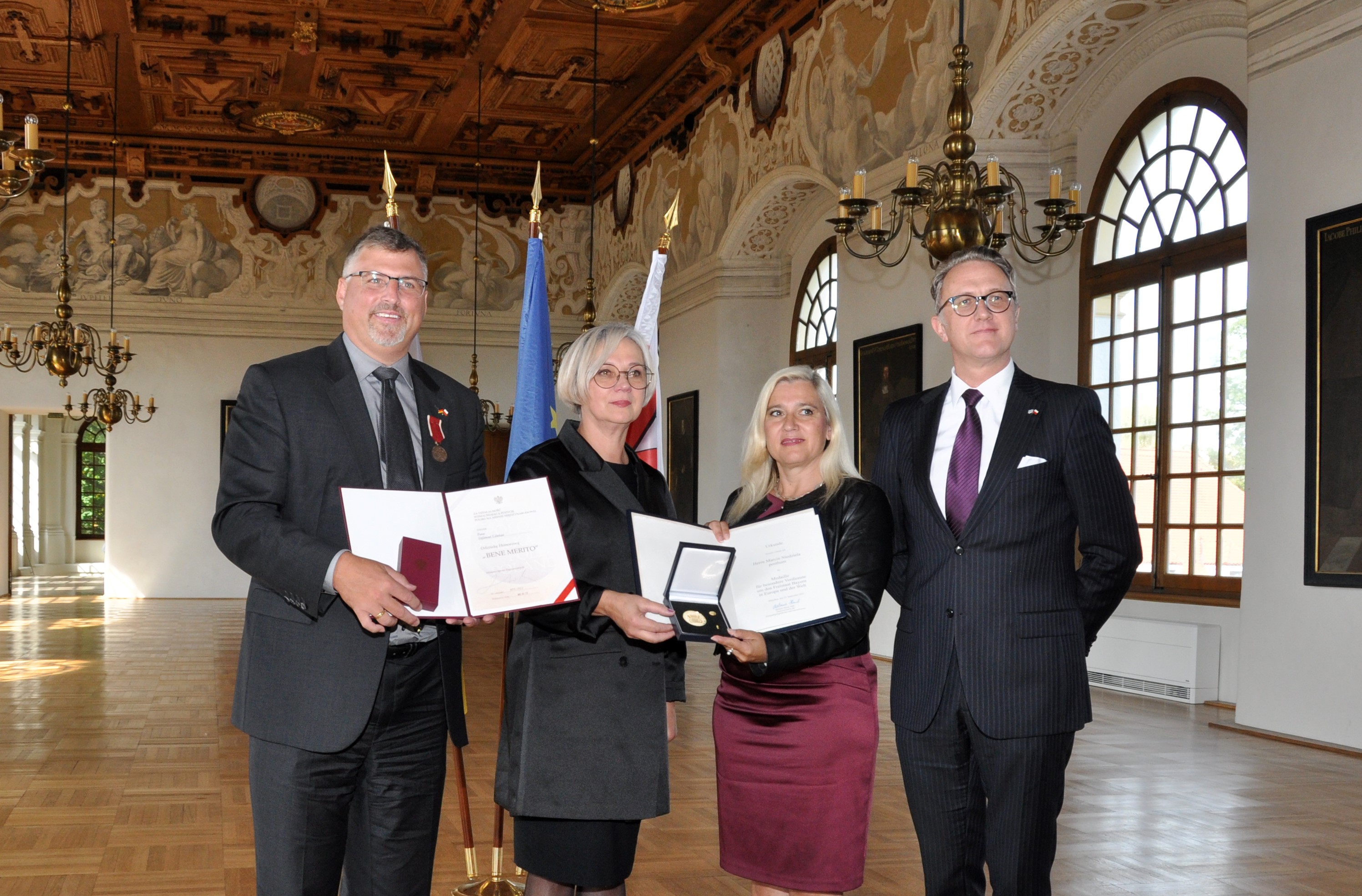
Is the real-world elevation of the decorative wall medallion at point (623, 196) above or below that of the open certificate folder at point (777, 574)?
above

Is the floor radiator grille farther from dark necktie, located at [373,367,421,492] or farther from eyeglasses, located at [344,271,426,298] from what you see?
eyeglasses, located at [344,271,426,298]

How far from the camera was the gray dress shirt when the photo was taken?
2625 millimetres

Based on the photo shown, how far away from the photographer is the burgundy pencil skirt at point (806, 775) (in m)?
2.94

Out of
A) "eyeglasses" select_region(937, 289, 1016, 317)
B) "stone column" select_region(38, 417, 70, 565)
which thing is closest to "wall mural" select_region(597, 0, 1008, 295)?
"eyeglasses" select_region(937, 289, 1016, 317)

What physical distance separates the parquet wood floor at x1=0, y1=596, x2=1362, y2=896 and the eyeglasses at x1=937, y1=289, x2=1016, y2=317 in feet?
7.75

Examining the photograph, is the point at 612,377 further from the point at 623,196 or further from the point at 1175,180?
the point at 623,196

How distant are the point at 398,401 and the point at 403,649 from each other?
1.79ft

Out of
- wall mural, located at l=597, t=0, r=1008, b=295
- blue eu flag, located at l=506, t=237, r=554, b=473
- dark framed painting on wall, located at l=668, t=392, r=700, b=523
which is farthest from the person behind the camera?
dark framed painting on wall, located at l=668, t=392, r=700, b=523

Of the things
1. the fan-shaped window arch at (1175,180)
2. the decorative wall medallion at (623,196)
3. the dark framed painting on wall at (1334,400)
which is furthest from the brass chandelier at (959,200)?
the decorative wall medallion at (623,196)

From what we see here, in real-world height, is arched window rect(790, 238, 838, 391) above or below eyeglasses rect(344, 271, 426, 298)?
above

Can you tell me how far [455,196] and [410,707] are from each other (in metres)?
17.9

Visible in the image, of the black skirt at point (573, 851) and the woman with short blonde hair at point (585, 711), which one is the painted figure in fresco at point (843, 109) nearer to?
the woman with short blonde hair at point (585, 711)

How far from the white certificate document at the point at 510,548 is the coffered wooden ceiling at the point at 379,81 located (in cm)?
1041

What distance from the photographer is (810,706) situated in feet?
9.68
